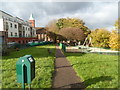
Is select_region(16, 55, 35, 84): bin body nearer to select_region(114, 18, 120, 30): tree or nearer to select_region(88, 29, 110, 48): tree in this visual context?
select_region(114, 18, 120, 30): tree

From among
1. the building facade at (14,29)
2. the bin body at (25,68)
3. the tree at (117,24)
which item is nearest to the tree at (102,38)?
the tree at (117,24)

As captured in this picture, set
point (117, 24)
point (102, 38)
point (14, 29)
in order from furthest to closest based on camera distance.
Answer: point (14, 29) < point (102, 38) < point (117, 24)

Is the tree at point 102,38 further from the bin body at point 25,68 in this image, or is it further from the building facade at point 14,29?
the bin body at point 25,68

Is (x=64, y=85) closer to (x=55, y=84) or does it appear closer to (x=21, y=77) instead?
(x=55, y=84)

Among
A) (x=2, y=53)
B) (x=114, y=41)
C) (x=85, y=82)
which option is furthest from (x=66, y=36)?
(x=85, y=82)

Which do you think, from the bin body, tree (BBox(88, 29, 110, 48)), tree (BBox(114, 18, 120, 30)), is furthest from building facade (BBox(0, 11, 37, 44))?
the bin body

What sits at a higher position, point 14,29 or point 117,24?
point 14,29

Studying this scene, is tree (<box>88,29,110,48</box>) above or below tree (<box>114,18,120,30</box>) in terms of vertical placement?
below

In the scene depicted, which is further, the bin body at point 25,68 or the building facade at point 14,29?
the building facade at point 14,29

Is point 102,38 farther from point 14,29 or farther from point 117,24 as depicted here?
point 14,29

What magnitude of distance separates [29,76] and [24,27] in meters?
42.3

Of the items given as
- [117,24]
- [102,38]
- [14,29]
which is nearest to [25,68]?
[117,24]

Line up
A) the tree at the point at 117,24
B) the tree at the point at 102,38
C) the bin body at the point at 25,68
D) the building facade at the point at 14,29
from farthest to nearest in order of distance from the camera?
the building facade at the point at 14,29 < the tree at the point at 102,38 < the tree at the point at 117,24 < the bin body at the point at 25,68

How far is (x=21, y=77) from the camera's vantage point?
3.60 m
